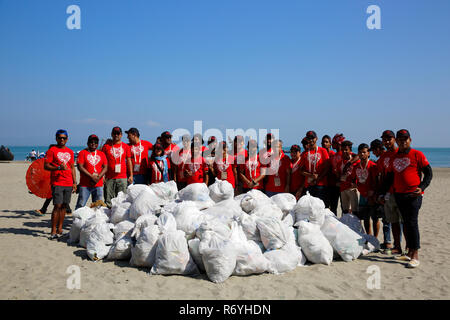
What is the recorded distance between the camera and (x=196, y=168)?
5473mm

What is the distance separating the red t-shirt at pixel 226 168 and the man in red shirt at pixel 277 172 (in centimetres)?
55

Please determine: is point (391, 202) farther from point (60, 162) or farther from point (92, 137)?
point (60, 162)

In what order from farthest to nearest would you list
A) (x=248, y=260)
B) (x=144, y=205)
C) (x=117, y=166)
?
(x=117, y=166)
(x=144, y=205)
(x=248, y=260)

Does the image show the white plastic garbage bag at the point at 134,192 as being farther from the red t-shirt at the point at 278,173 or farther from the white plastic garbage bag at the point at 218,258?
the red t-shirt at the point at 278,173

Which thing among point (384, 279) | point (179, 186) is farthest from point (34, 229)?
point (384, 279)

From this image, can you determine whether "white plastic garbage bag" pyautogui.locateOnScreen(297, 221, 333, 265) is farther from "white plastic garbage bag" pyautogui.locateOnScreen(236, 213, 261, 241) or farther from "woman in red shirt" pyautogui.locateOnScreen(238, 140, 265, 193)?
"woman in red shirt" pyautogui.locateOnScreen(238, 140, 265, 193)

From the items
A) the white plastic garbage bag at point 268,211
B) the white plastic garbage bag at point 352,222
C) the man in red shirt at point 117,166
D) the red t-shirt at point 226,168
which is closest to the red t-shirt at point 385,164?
the white plastic garbage bag at point 352,222

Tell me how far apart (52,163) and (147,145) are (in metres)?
1.62

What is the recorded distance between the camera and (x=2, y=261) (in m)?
4.24

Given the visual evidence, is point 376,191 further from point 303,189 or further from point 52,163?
point 52,163

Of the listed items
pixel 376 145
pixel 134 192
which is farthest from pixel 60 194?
pixel 376 145

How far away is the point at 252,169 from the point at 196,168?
2.99 ft

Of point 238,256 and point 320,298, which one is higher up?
point 238,256
